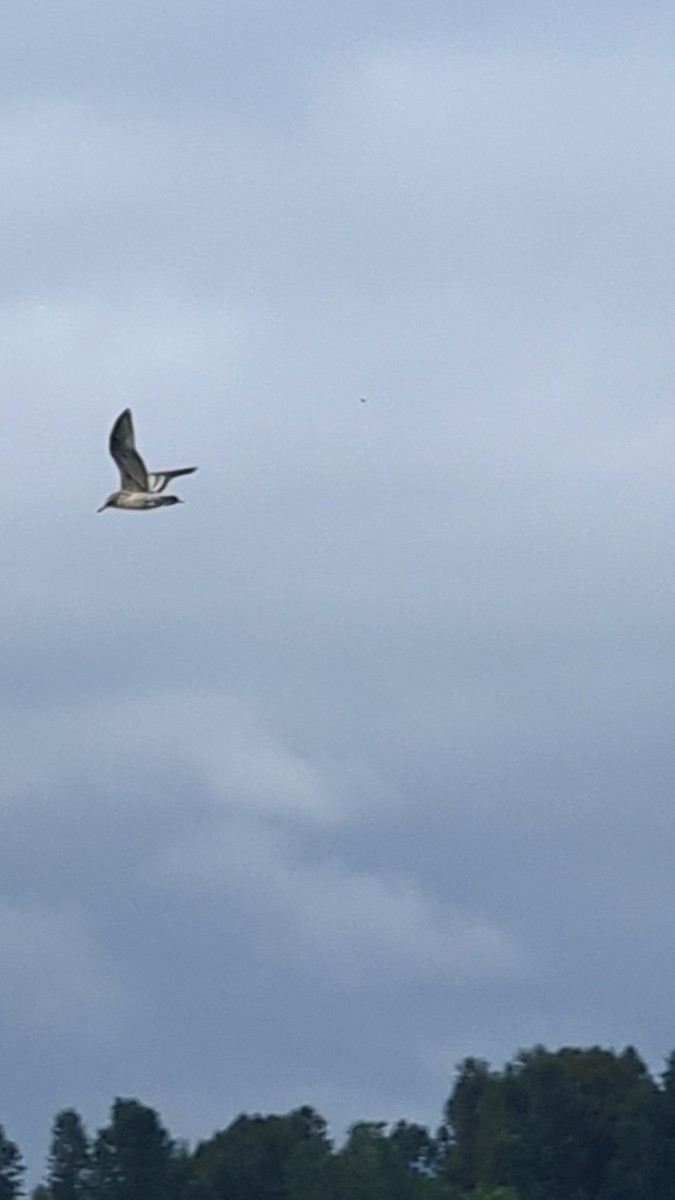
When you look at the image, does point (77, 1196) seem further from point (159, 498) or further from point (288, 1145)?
point (159, 498)

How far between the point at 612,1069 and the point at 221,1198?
2297 cm

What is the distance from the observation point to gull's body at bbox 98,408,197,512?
70.1 m

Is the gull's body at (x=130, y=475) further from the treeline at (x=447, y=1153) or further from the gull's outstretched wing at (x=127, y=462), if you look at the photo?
the treeline at (x=447, y=1153)

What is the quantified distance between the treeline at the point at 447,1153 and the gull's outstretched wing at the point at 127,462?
243ft

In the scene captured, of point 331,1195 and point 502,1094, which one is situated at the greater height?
point 502,1094

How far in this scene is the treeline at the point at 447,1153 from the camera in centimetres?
14925

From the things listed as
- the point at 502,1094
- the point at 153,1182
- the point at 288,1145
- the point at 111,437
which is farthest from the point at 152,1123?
the point at 111,437

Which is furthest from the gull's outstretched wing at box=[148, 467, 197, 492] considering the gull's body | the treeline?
the treeline

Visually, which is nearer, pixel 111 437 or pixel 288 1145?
pixel 111 437

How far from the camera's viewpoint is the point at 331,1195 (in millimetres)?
145250

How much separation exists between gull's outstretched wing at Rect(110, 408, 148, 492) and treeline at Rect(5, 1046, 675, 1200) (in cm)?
7403

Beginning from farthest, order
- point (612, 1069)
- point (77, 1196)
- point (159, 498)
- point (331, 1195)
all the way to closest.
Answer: point (612, 1069) → point (77, 1196) → point (331, 1195) → point (159, 498)

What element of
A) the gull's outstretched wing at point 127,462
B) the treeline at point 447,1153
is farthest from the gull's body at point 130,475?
the treeline at point 447,1153

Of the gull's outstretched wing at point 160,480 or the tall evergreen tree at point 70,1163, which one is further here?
the tall evergreen tree at point 70,1163
